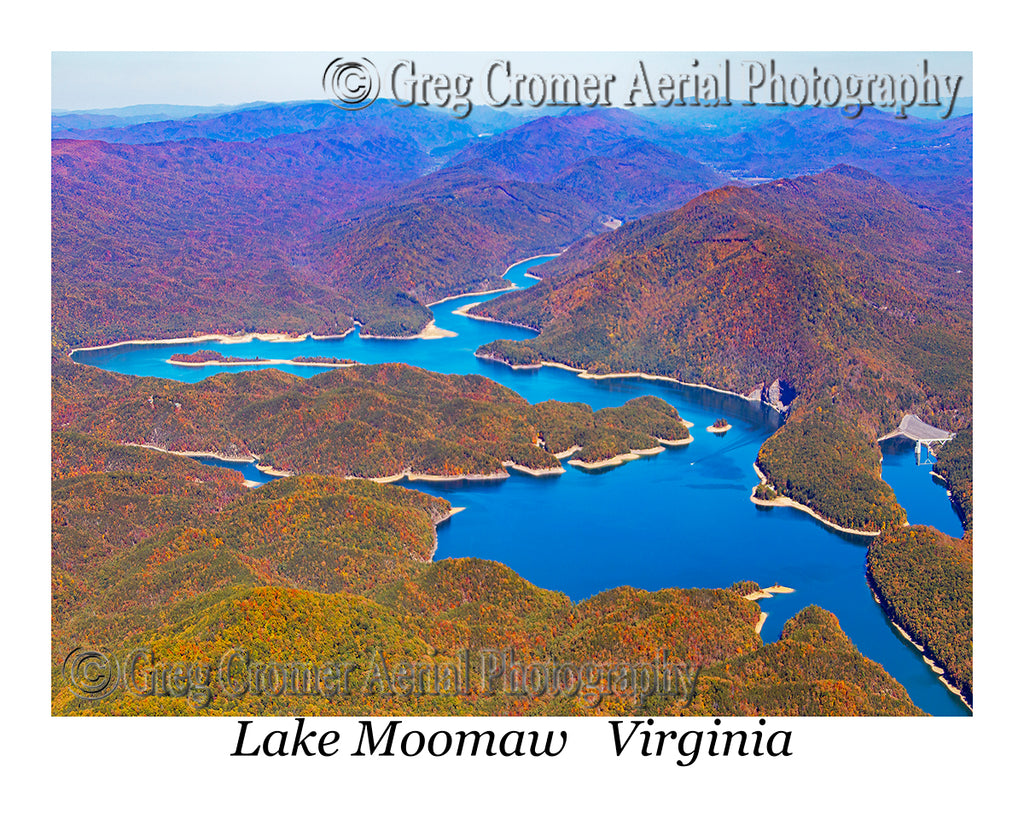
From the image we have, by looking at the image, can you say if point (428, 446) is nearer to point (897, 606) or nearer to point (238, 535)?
point (238, 535)

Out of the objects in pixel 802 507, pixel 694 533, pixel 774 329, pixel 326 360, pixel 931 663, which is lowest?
pixel 931 663

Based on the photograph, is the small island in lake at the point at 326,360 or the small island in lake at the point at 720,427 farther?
the small island in lake at the point at 326,360

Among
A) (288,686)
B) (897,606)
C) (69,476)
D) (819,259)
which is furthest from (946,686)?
(819,259)

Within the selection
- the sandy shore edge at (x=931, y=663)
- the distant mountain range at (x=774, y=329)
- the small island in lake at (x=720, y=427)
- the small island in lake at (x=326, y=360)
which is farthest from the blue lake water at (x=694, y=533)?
the small island in lake at (x=326, y=360)

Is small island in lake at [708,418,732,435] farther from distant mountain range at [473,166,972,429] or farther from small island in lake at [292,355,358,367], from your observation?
small island in lake at [292,355,358,367]

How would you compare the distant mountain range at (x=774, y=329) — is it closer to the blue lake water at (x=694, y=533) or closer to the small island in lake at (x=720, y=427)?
the blue lake water at (x=694, y=533)

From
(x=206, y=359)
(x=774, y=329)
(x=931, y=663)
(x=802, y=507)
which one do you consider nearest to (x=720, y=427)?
(x=802, y=507)

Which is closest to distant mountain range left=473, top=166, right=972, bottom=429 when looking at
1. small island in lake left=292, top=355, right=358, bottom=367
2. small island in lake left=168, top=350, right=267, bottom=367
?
small island in lake left=292, top=355, right=358, bottom=367

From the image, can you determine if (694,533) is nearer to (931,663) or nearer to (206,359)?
(931,663)
